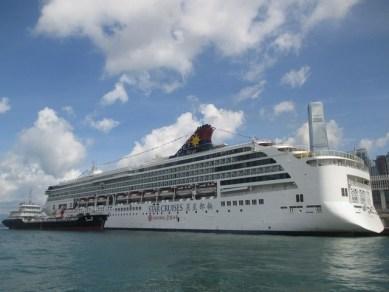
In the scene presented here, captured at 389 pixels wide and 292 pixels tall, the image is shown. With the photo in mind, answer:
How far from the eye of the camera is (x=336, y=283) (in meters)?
18.5

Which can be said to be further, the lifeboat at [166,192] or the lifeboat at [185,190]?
the lifeboat at [166,192]

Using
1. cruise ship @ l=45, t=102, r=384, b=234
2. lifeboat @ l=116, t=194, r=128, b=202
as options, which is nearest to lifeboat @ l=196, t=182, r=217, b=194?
cruise ship @ l=45, t=102, r=384, b=234

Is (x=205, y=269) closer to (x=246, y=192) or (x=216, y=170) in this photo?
(x=246, y=192)

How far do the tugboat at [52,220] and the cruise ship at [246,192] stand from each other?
3887mm

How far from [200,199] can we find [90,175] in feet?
135

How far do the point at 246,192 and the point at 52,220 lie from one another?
5040cm

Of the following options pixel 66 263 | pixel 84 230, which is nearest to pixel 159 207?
pixel 84 230

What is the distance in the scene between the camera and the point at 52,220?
3246 inches

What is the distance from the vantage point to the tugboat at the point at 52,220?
73000 mm

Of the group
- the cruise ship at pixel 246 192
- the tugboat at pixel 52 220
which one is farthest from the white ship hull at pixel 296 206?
the tugboat at pixel 52 220

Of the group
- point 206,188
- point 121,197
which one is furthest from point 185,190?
point 121,197

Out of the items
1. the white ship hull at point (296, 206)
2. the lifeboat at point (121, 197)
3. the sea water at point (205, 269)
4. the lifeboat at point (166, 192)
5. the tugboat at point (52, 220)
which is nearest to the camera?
the sea water at point (205, 269)

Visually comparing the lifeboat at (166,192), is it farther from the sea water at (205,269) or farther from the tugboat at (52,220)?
the sea water at (205,269)

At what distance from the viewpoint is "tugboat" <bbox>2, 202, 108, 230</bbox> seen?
73000mm
